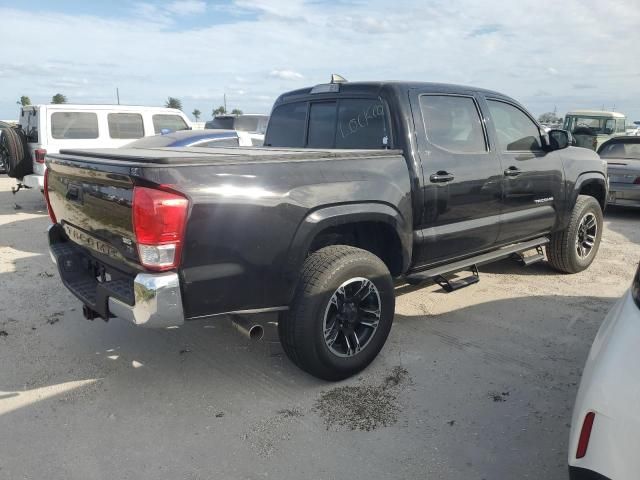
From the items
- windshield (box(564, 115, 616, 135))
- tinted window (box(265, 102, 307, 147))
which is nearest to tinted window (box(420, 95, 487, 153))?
tinted window (box(265, 102, 307, 147))

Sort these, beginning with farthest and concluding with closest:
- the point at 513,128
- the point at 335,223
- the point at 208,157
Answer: the point at 513,128 → the point at 335,223 → the point at 208,157

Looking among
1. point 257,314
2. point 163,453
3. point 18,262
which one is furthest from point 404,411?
point 18,262

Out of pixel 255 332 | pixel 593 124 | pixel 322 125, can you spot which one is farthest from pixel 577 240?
pixel 593 124

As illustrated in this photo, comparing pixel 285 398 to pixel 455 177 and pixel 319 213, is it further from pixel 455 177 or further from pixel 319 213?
pixel 455 177

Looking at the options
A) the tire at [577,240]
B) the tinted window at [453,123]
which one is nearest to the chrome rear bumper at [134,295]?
the tinted window at [453,123]

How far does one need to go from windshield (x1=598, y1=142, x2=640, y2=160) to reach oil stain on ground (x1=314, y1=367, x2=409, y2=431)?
8672mm

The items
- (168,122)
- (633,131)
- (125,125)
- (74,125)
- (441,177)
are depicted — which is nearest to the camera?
(441,177)

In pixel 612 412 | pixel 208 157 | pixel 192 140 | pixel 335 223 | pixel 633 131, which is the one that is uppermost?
pixel 633 131

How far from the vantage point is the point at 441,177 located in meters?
3.73

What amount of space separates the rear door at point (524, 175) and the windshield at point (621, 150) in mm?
5906

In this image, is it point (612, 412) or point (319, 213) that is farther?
point (319, 213)

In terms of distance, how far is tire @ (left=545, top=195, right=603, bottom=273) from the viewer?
5.32 m

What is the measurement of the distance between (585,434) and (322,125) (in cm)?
322

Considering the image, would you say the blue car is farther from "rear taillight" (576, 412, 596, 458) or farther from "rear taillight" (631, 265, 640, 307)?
"rear taillight" (576, 412, 596, 458)
